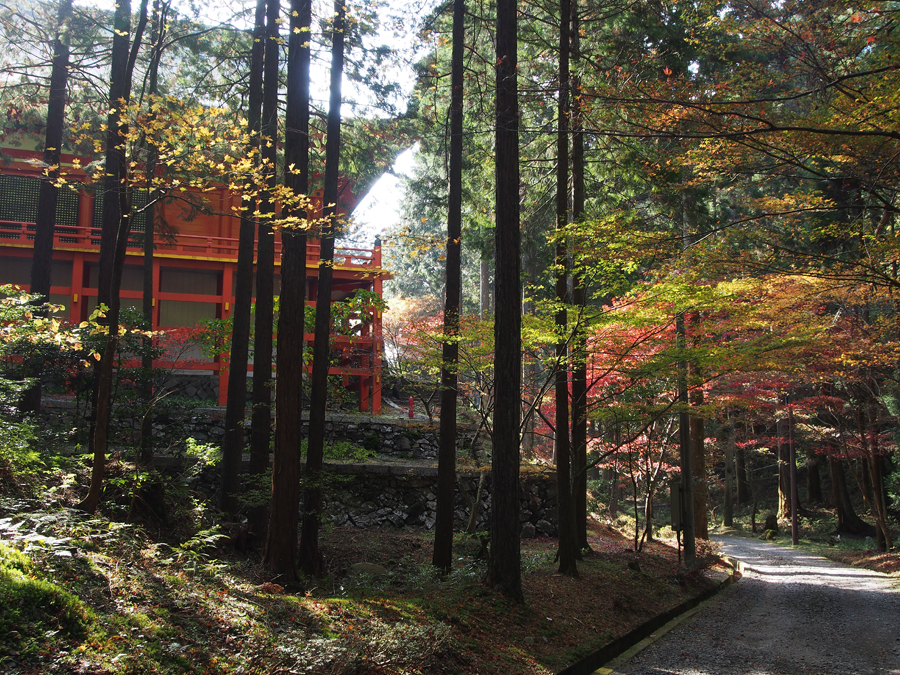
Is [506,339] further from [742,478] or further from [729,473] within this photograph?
[742,478]

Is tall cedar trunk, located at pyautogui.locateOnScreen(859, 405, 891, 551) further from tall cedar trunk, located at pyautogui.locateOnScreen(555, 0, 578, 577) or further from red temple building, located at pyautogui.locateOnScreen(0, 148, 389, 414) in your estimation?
red temple building, located at pyautogui.locateOnScreen(0, 148, 389, 414)

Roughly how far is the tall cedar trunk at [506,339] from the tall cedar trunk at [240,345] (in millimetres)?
5017

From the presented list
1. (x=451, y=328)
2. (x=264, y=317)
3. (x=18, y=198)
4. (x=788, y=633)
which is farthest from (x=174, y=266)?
(x=788, y=633)

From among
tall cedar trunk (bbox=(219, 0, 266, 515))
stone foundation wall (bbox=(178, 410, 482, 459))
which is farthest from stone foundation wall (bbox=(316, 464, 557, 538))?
tall cedar trunk (bbox=(219, 0, 266, 515))

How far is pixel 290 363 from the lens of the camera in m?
7.50

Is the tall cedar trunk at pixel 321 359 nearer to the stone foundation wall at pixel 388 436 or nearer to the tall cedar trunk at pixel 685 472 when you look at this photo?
the tall cedar trunk at pixel 685 472

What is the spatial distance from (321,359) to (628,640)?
5744 mm

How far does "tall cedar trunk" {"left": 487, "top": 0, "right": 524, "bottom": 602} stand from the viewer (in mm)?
7352

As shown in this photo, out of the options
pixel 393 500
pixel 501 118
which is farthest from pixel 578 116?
pixel 393 500

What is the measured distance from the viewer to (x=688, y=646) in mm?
7746

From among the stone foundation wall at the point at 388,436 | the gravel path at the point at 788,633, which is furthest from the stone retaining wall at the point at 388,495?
the gravel path at the point at 788,633

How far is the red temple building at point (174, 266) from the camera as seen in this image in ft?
56.2

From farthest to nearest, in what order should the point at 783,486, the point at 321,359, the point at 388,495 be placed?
1. the point at 783,486
2. the point at 388,495
3. the point at 321,359

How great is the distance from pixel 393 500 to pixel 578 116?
1026 cm
